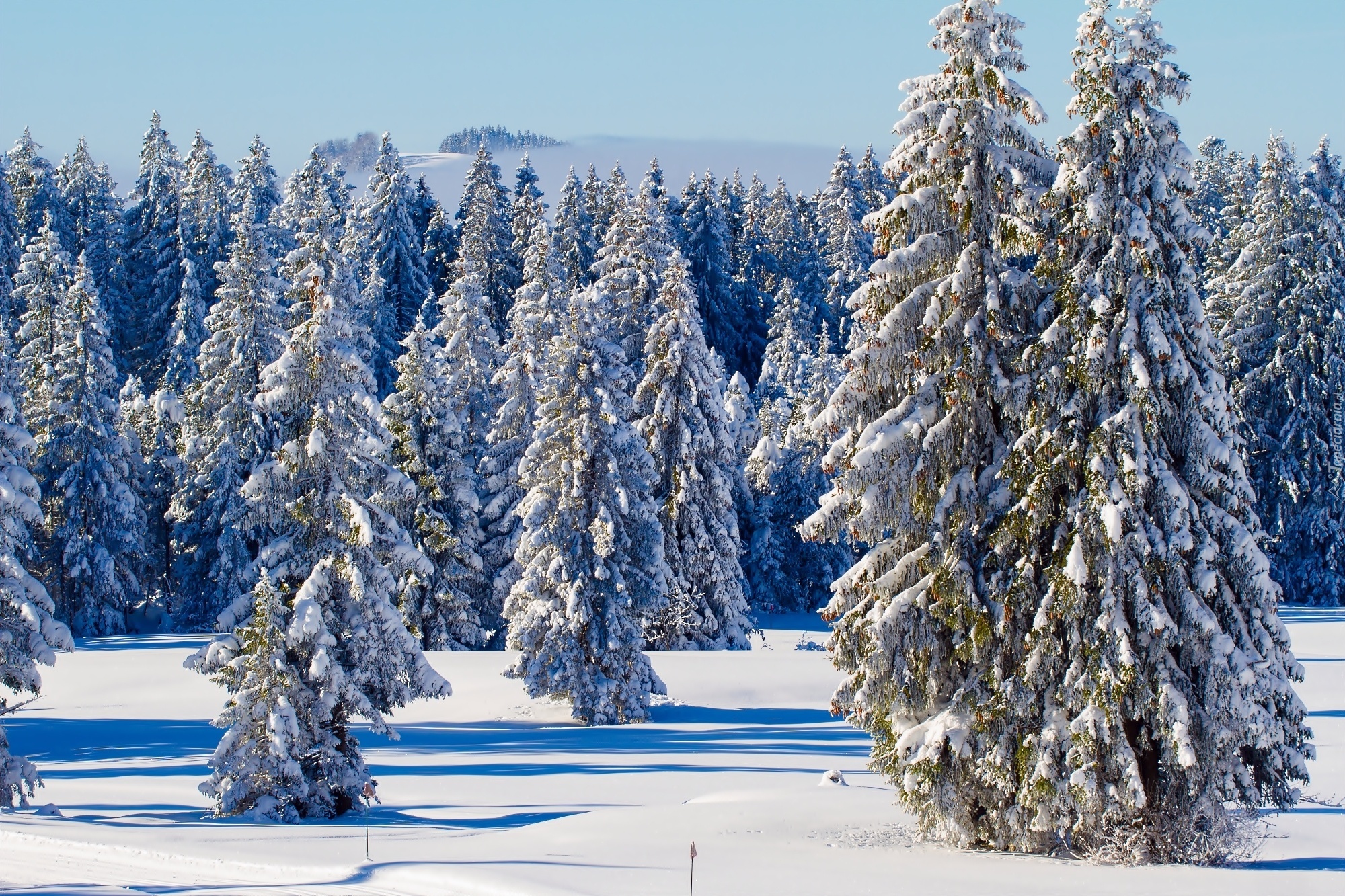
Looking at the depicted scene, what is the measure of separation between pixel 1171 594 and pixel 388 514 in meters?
13.6

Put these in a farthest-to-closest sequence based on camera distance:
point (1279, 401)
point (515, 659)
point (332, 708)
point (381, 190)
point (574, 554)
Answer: point (381, 190) < point (1279, 401) < point (515, 659) < point (574, 554) < point (332, 708)

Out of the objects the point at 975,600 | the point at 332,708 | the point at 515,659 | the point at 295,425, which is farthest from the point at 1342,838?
the point at 515,659

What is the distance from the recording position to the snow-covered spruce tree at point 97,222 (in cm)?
8238

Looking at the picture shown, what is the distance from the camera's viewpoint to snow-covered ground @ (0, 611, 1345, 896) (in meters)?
16.7

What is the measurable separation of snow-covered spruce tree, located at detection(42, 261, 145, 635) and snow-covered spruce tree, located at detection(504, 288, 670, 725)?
21099 millimetres

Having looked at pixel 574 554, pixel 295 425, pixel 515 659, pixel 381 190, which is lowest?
pixel 515 659

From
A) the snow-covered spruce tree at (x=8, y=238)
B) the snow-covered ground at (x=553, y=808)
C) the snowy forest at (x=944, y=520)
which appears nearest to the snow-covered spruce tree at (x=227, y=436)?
the snowy forest at (x=944, y=520)

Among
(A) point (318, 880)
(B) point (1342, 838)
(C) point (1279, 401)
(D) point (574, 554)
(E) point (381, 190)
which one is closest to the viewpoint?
(A) point (318, 880)

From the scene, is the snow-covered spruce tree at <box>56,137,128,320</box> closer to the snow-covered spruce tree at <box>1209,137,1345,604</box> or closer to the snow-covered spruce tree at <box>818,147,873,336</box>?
the snow-covered spruce tree at <box>818,147,873,336</box>

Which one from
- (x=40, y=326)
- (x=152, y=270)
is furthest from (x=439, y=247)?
(x=40, y=326)

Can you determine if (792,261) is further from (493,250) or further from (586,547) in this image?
(586,547)

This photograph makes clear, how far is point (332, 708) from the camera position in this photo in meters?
23.4

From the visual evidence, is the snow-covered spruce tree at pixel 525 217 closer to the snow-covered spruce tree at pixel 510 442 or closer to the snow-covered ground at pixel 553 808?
the snow-covered spruce tree at pixel 510 442

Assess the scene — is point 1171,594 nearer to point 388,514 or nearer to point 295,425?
point 388,514
